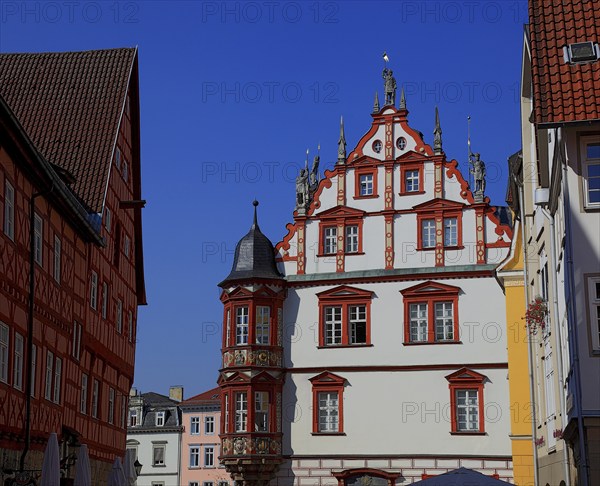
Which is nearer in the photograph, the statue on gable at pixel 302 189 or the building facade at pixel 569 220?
the building facade at pixel 569 220

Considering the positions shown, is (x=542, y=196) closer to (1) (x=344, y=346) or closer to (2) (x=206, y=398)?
(1) (x=344, y=346)

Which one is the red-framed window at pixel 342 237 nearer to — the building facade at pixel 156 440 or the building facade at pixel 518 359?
the building facade at pixel 518 359

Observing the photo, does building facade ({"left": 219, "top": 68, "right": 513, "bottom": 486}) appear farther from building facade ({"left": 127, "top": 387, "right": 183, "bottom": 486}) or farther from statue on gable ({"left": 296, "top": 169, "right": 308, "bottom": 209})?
building facade ({"left": 127, "top": 387, "right": 183, "bottom": 486})

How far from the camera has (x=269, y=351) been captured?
115 ft

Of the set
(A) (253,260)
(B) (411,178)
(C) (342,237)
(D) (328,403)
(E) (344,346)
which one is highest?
(B) (411,178)

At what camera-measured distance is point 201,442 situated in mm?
66875

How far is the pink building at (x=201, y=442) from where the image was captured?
66188 mm

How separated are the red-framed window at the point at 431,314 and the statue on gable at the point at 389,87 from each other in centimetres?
695

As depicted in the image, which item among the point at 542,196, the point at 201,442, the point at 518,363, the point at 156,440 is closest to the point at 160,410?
the point at 156,440

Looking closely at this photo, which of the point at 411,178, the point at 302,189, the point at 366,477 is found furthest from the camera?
the point at 302,189

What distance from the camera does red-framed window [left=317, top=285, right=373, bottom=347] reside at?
35062 millimetres

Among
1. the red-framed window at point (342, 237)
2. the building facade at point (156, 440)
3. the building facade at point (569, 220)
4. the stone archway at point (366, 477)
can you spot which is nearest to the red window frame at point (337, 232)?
the red-framed window at point (342, 237)

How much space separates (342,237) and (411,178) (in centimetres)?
320

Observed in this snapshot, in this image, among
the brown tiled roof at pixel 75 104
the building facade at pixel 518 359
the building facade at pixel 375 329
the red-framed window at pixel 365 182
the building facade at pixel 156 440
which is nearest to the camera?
the brown tiled roof at pixel 75 104
